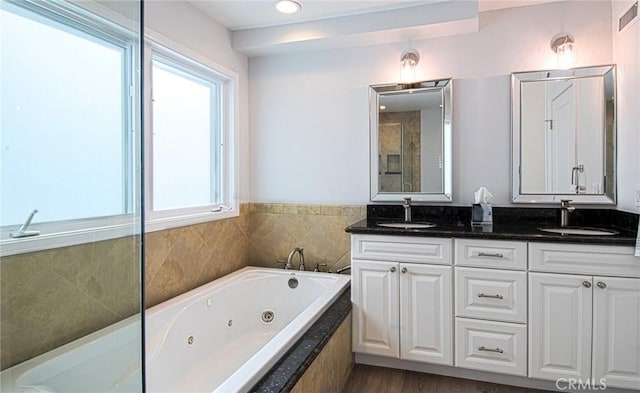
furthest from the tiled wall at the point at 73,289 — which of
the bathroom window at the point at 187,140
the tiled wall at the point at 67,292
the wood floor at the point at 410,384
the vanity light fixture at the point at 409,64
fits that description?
the vanity light fixture at the point at 409,64

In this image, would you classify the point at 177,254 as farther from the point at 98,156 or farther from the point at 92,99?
the point at 92,99

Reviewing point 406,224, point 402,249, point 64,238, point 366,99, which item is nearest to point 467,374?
point 402,249

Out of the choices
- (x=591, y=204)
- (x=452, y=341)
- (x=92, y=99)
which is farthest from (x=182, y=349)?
(x=591, y=204)

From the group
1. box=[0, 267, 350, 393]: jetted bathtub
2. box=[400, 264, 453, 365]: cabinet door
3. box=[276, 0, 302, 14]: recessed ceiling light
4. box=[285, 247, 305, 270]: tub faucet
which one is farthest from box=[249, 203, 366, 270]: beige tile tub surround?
box=[276, 0, 302, 14]: recessed ceiling light

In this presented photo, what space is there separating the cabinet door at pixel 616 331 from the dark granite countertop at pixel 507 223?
0.24 meters

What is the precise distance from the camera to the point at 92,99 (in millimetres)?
1517

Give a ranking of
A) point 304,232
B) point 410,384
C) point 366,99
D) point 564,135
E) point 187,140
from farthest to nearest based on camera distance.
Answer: point 304,232, point 366,99, point 187,140, point 564,135, point 410,384

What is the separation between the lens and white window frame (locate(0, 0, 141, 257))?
1.40 meters

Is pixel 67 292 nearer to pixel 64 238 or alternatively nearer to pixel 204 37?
pixel 64 238

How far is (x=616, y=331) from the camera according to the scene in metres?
1.86

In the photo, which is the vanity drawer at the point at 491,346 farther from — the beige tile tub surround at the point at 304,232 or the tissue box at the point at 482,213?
the beige tile tub surround at the point at 304,232

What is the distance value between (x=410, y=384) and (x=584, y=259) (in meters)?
1.19

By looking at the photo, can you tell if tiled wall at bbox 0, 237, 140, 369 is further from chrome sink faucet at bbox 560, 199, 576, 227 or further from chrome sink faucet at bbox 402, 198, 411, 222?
chrome sink faucet at bbox 560, 199, 576, 227

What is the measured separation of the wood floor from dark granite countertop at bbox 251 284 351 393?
1.43 feet
